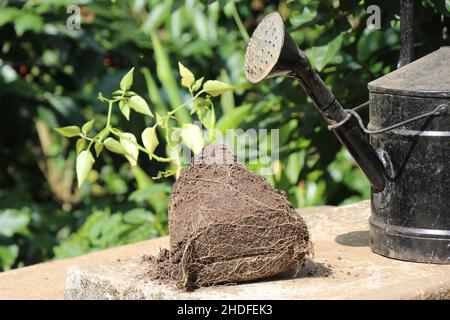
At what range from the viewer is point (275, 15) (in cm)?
213

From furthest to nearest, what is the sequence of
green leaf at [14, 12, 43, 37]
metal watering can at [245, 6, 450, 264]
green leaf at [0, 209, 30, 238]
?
green leaf at [0, 209, 30, 238]
green leaf at [14, 12, 43, 37]
metal watering can at [245, 6, 450, 264]

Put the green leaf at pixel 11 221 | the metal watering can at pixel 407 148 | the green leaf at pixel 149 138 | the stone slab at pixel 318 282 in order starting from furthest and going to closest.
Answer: the green leaf at pixel 11 221 < the green leaf at pixel 149 138 < the metal watering can at pixel 407 148 < the stone slab at pixel 318 282

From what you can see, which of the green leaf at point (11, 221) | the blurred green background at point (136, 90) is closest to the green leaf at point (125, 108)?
the blurred green background at point (136, 90)

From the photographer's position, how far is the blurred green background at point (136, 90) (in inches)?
138

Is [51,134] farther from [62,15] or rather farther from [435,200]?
[435,200]

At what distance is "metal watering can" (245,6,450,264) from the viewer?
7.40ft

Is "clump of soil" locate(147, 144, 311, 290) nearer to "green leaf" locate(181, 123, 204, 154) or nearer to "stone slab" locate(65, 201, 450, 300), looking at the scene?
"stone slab" locate(65, 201, 450, 300)

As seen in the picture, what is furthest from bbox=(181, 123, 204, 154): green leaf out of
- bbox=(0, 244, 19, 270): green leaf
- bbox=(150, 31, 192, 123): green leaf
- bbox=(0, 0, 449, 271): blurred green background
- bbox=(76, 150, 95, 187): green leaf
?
bbox=(0, 244, 19, 270): green leaf

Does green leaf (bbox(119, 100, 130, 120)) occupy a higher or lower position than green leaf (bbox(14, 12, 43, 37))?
lower

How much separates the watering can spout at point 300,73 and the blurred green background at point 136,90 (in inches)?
36.7

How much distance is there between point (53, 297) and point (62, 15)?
188 centimetres

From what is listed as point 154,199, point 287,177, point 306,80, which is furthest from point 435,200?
point 154,199

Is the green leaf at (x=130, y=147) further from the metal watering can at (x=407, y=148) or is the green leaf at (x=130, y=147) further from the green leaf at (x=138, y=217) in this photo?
the green leaf at (x=138, y=217)
